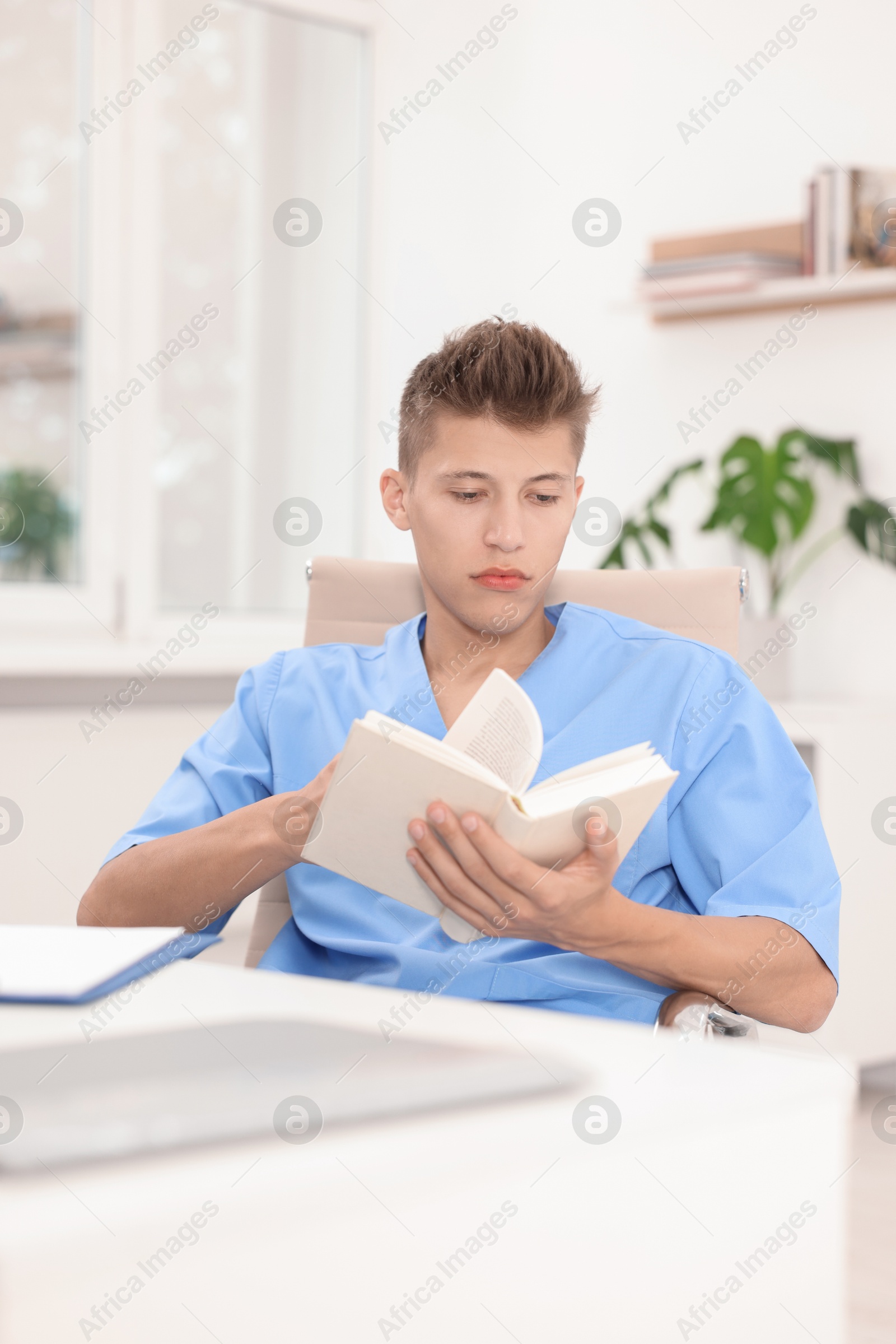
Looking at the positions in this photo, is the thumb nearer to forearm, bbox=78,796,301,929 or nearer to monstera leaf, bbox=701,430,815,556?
forearm, bbox=78,796,301,929

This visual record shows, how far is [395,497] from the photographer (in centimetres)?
150

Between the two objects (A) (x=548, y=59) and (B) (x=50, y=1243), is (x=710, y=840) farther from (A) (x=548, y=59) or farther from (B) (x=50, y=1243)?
(A) (x=548, y=59)

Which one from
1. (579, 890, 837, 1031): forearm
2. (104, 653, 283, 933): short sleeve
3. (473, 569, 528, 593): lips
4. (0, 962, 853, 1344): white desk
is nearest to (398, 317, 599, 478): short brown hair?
(473, 569, 528, 593): lips

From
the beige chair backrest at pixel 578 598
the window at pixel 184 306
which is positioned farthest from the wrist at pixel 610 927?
the window at pixel 184 306

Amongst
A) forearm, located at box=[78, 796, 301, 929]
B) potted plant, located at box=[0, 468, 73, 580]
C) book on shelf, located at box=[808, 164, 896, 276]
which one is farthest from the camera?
potted plant, located at box=[0, 468, 73, 580]

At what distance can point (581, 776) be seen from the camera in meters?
1.03

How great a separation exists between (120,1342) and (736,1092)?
0.30 metres

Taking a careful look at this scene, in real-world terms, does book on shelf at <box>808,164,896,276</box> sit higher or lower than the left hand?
higher

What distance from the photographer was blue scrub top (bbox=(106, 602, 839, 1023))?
1190 millimetres

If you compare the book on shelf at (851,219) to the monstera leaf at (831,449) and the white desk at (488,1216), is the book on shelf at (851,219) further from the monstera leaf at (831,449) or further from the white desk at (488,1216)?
the white desk at (488,1216)

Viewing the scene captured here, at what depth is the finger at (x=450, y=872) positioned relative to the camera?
3.22 ft

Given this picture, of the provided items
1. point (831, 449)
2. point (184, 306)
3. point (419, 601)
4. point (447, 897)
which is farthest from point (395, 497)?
point (184, 306)

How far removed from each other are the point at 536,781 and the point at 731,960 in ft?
0.84

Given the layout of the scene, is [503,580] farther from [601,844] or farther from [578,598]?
[601,844]
